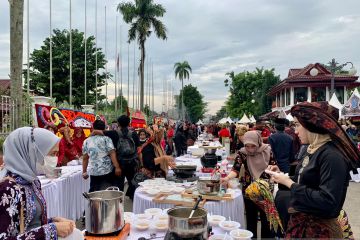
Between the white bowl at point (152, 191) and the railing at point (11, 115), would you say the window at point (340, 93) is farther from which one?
the white bowl at point (152, 191)

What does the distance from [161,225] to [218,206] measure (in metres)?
0.91

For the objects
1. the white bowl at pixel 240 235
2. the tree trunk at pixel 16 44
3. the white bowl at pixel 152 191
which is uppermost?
the tree trunk at pixel 16 44

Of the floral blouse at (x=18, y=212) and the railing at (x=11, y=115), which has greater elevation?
the railing at (x=11, y=115)

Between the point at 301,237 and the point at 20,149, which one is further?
the point at 301,237

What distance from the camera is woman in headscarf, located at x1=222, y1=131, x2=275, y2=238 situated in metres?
3.56

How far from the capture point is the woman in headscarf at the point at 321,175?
173cm

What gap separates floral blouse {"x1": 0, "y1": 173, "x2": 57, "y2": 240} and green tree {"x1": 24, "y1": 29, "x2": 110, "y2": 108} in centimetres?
2184

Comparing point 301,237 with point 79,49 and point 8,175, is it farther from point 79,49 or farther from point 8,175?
point 79,49

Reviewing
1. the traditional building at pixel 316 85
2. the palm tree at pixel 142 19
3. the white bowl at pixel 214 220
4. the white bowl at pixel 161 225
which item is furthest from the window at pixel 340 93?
the white bowl at pixel 161 225

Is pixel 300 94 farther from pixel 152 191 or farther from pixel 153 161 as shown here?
pixel 152 191

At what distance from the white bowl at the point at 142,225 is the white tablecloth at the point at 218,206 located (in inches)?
28.1

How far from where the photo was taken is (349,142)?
1.81 meters

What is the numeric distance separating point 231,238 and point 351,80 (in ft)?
96.1

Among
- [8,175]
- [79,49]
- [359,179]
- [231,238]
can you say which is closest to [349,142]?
[231,238]
